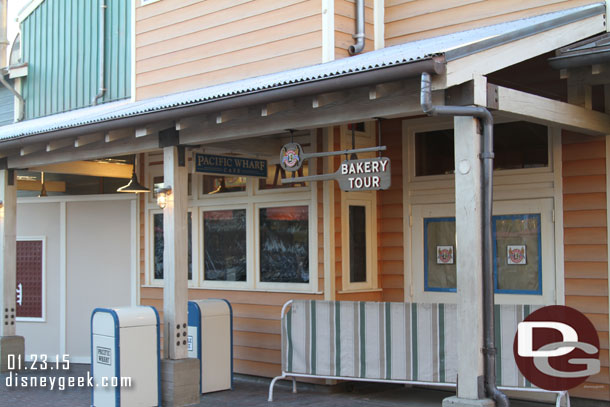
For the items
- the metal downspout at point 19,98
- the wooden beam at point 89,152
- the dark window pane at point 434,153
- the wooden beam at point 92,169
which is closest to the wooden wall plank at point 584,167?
the dark window pane at point 434,153

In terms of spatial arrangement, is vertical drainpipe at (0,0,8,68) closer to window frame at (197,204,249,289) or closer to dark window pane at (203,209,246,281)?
window frame at (197,204,249,289)

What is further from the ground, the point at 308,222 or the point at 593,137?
the point at 593,137

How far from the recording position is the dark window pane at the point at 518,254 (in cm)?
818

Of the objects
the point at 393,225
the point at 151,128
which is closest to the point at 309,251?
the point at 393,225

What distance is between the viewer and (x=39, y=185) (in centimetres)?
1324

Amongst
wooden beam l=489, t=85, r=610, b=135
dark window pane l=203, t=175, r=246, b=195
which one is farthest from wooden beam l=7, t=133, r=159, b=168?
wooden beam l=489, t=85, r=610, b=135

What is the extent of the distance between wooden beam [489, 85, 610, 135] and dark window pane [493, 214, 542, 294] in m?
1.29

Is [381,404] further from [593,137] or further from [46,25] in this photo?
[46,25]

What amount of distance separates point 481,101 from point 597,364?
3296 millimetres

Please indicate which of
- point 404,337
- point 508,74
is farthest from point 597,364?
point 508,74

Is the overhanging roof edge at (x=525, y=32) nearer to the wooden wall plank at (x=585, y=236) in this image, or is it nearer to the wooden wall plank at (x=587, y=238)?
the wooden wall plank at (x=587, y=238)

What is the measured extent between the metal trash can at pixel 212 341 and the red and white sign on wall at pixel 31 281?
471cm

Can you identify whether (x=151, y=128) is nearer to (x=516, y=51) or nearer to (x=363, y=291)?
(x=363, y=291)

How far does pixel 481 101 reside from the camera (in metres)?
5.90
